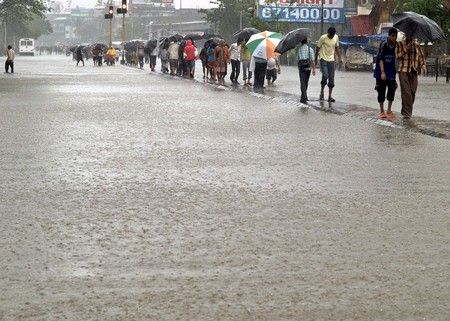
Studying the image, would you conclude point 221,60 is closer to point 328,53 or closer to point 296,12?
point 328,53

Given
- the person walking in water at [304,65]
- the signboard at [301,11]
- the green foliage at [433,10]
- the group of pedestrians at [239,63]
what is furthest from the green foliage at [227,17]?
the person walking in water at [304,65]

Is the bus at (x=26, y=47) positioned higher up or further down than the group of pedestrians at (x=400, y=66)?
further down

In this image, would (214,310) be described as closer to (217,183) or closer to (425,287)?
(425,287)

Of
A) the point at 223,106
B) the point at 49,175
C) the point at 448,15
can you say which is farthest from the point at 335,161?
the point at 448,15

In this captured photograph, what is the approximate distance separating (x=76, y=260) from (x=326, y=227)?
1.95 m

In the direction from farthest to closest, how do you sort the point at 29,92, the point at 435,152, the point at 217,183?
the point at 29,92, the point at 435,152, the point at 217,183

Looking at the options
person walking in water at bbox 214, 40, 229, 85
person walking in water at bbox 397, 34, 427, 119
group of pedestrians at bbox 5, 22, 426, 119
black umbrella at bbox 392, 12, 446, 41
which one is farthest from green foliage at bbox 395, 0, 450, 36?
person walking in water at bbox 397, 34, 427, 119

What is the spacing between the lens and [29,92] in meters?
29.2

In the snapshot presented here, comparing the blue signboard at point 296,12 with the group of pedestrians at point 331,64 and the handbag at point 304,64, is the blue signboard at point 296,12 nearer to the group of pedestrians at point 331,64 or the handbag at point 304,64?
the group of pedestrians at point 331,64

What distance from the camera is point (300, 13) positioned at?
89.9 metres

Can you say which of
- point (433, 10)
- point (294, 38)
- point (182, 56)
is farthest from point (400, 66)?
point (182, 56)

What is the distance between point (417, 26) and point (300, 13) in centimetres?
6952

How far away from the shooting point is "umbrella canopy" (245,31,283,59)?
3228cm

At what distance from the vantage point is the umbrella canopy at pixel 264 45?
32281 mm
